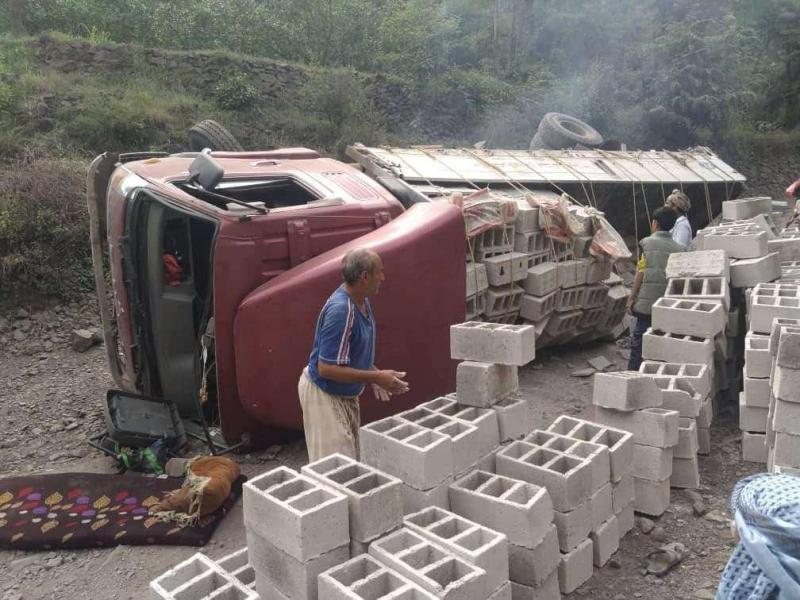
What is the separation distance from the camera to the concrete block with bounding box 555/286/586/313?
23.5 ft

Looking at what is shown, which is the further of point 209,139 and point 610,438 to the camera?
point 209,139

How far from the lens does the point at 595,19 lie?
2478 cm

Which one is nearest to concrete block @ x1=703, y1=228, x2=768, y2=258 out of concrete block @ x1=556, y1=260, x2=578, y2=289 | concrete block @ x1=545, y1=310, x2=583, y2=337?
concrete block @ x1=556, y1=260, x2=578, y2=289

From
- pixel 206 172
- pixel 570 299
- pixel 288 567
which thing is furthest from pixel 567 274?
pixel 288 567

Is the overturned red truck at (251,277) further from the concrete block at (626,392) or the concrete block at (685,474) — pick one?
the concrete block at (685,474)

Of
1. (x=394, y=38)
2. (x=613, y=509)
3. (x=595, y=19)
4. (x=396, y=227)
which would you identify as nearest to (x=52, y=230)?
(x=396, y=227)

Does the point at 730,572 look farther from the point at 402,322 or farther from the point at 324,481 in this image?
the point at 402,322

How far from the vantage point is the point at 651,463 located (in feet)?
14.0

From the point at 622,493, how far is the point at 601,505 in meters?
0.30

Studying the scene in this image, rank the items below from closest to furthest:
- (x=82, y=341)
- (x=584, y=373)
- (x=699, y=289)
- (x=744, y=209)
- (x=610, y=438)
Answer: (x=610, y=438), (x=699, y=289), (x=584, y=373), (x=82, y=341), (x=744, y=209)

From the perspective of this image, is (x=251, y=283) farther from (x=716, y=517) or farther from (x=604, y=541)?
(x=716, y=517)

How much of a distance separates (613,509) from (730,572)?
2.02 meters

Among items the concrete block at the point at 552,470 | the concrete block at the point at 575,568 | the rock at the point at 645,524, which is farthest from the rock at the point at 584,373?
the concrete block at the point at 575,568

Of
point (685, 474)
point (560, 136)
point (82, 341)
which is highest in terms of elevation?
point (560, 136)
